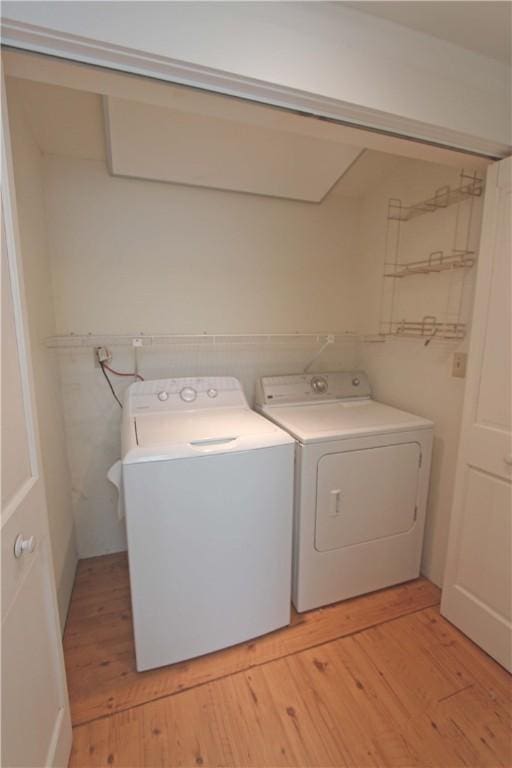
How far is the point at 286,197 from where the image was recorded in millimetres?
2084

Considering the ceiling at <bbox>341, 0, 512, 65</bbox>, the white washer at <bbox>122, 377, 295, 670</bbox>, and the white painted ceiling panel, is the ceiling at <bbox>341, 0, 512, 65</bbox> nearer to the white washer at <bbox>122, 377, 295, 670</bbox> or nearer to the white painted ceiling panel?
the white painted ceiling panel

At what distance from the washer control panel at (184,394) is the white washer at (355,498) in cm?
24

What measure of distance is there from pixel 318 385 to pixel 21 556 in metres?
1.70

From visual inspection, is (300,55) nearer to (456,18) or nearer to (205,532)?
(456,18)

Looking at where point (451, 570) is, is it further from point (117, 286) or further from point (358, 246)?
point (117, 286)

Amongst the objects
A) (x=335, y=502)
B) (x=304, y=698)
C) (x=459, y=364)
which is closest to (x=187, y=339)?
(x=335, y=502)

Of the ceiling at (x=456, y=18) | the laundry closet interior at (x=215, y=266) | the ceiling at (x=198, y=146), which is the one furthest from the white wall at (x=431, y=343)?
the ceiling at (x=456, y=18)

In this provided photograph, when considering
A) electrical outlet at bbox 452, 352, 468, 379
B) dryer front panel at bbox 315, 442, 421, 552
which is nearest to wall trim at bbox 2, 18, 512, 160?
electrical outlet at bbox 452, 352, 468, 379

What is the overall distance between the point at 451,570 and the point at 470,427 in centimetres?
71

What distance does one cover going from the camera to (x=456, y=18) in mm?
1058

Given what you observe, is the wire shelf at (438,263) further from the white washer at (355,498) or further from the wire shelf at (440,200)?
the white washer at (355,498)

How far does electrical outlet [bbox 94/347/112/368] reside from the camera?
1898 millimetres

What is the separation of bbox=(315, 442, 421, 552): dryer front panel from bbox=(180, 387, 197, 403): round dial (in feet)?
2.61

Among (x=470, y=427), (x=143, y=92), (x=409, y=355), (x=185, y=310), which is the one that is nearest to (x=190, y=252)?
(x=185, y=310)
